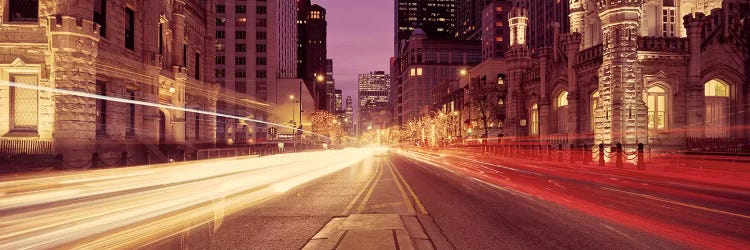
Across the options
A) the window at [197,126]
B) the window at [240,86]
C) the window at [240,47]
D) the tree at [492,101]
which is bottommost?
the window at [197,126]

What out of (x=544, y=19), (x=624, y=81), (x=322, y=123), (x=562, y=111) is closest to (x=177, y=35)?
(x=624, y=81)

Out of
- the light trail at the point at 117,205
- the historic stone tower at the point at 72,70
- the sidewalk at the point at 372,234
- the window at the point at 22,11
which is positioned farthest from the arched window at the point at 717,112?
the window at the point at 22,11

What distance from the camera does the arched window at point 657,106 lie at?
121ft

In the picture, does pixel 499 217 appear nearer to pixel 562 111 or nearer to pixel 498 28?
pixel 562 111

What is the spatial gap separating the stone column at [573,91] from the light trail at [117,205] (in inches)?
1127

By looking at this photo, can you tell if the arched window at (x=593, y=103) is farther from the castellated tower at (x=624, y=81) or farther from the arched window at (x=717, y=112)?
the arched window at (x=717, y=112)

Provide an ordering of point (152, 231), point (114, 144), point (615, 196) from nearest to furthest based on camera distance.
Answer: point (152, 231)
point (615, 196)
point (114, 144)

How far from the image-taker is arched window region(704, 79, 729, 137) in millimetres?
36375

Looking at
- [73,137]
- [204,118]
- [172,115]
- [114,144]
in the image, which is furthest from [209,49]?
[73,137]

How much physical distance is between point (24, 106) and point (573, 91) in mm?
35723

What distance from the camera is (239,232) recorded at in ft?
31.8

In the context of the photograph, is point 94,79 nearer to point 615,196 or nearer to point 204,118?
point 204,118

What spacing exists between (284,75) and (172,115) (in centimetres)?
9380

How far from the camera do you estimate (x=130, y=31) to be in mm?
32031
